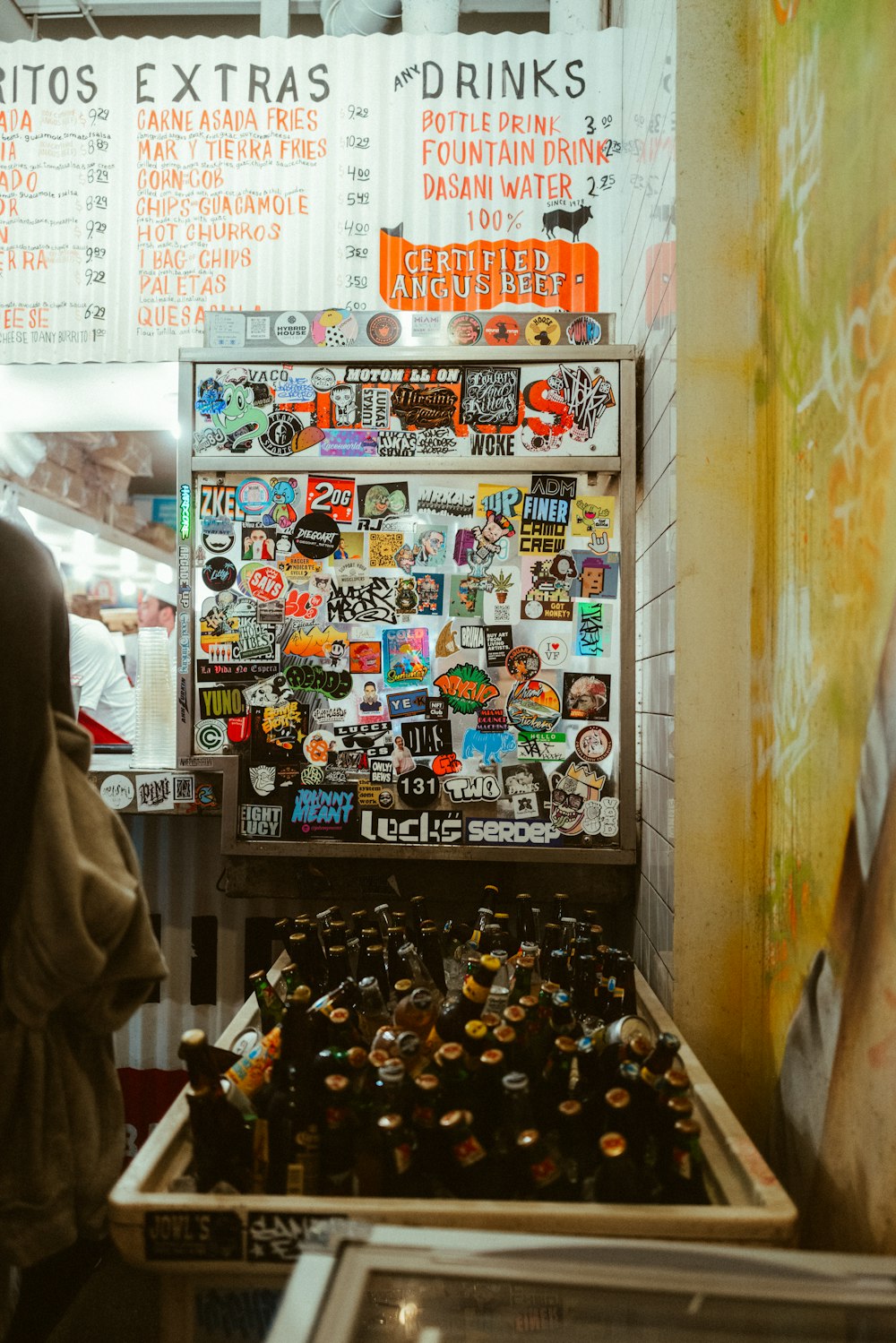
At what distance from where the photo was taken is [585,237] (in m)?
3.34

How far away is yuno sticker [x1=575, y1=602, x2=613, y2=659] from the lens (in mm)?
2752

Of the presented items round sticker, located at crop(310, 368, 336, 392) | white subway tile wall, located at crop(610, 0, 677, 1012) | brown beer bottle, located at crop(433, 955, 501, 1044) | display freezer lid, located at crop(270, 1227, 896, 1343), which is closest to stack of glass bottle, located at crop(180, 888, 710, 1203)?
brown beer bottle, located at crop(433, 955, 501, 1044)

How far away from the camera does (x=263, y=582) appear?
284 centimetres

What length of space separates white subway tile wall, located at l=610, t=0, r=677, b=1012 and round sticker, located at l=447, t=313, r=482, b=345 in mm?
529

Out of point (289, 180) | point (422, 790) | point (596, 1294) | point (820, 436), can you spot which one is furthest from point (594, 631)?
point (289, 180)

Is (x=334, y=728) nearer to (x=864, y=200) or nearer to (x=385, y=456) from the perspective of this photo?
(x=385, y=456)

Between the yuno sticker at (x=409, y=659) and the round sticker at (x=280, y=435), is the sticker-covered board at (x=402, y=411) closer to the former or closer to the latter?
the round sticker at (x=280, y=435)

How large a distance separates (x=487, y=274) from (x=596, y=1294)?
10.5ft

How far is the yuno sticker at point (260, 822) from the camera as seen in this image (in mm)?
2791

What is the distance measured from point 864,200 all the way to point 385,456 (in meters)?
1.56

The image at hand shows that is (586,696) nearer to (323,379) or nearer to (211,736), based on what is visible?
(211,736)

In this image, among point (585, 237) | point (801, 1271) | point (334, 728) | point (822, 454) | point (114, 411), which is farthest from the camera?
point (114, 411)

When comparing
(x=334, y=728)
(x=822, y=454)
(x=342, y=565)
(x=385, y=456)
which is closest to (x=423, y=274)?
(x=385, y=456)

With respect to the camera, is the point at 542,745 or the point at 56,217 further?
the point at 56,217
